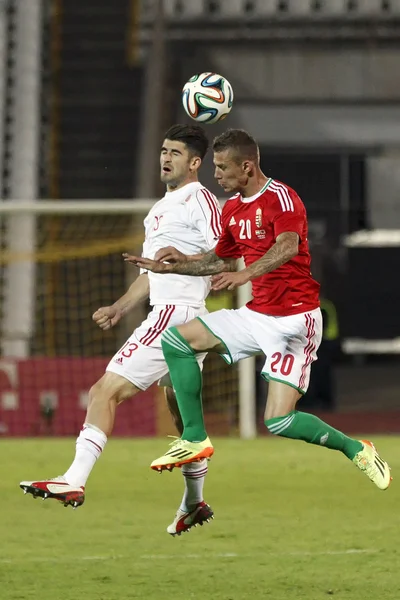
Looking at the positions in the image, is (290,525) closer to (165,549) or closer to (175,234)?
(165,549)

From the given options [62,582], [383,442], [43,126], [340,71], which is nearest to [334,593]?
[62,582]

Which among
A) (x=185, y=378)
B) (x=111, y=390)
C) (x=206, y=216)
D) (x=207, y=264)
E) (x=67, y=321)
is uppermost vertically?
(x=206, y=216)

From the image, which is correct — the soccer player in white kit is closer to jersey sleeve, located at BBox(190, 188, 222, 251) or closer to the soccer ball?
jersey sleeve, located at BBox(190, 188, 222, 251)

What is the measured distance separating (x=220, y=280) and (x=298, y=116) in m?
16.1

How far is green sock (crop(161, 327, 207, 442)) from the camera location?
7551mm

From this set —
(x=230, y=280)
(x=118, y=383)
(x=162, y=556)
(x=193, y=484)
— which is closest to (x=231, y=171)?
(x=230, y=280)

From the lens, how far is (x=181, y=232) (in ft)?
26.9

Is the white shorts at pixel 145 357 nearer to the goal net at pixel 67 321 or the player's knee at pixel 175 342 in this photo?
the player's knee at pixel 175 342

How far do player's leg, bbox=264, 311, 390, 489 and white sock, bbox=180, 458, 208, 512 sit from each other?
2.94 feet

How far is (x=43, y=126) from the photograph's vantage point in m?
21.4

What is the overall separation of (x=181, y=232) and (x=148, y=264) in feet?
3.02

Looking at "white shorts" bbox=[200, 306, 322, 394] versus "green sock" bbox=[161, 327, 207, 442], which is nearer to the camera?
"white shorts" bbox=[200, 306, 322, 394]

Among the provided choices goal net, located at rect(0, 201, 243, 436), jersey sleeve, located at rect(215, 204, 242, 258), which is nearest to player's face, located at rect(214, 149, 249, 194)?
jersey sleeve, located at rect(215, 204, 242, 258)

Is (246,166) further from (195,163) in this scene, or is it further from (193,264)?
(195,163)
